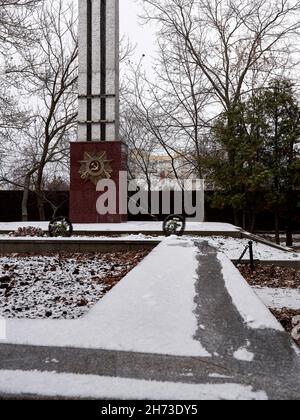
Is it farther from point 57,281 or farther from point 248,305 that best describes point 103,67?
point 248,305

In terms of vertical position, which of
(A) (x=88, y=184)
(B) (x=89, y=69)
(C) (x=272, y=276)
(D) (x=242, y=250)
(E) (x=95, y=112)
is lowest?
(C) (x=272, y=276)

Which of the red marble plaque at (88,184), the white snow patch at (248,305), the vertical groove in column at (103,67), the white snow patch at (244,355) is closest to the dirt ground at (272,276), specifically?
the white snow patch at (248,305)

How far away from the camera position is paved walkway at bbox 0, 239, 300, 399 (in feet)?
5.66

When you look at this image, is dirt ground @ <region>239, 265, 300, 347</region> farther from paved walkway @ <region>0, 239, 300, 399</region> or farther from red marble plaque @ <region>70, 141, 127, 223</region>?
red marble plaque @ <region>70, 141, 127, 223</region>

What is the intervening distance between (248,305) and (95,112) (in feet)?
44.1

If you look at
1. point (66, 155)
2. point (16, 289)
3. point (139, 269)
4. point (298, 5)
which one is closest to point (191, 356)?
point (139, 269)

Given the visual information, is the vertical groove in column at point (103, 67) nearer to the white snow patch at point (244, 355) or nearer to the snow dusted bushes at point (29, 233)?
the snow dusted bushes at point (29, 233)

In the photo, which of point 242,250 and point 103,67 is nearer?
point 242,250

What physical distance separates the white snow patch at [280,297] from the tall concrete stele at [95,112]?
8.97m

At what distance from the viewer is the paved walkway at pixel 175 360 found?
5.66 ft

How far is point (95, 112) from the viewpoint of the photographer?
15438 millimetres

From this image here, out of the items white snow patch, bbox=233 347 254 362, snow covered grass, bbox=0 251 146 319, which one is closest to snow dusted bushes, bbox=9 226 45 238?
snow covered grass, bbox=0 251 146 319

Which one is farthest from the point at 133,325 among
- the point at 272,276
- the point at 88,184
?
the point at 88,184
